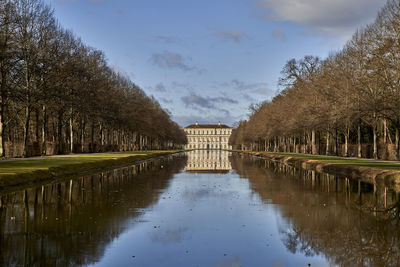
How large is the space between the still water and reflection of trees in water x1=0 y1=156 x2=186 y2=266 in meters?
0.02

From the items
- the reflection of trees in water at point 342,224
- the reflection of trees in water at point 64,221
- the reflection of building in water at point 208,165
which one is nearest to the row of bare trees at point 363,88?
the reflection of building in water at point 208,165

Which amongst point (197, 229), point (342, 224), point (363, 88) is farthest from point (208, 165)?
point (197, 229)

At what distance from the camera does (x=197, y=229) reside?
9.51 meters

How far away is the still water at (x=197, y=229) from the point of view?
708cm

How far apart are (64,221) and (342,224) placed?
6.82 m

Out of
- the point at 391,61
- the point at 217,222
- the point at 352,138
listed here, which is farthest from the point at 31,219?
the point at 352,138

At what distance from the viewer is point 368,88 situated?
3575 centimetres

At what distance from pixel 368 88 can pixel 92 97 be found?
30942 mm

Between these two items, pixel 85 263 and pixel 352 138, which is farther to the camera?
pixel 352 138

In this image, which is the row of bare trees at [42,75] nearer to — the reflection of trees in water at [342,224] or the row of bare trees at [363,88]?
the reflection of trees in water at [342,224]

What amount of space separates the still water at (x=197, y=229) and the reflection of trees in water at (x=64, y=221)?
20 mm

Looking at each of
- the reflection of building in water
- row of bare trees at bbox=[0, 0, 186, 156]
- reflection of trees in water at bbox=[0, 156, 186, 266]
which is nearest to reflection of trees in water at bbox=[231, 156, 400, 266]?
reflection of trees in water at bbox=[0, 156, 186, 266]

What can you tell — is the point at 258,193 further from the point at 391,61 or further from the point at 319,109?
the point at 319,109

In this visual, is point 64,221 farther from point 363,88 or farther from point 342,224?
point 363,88
